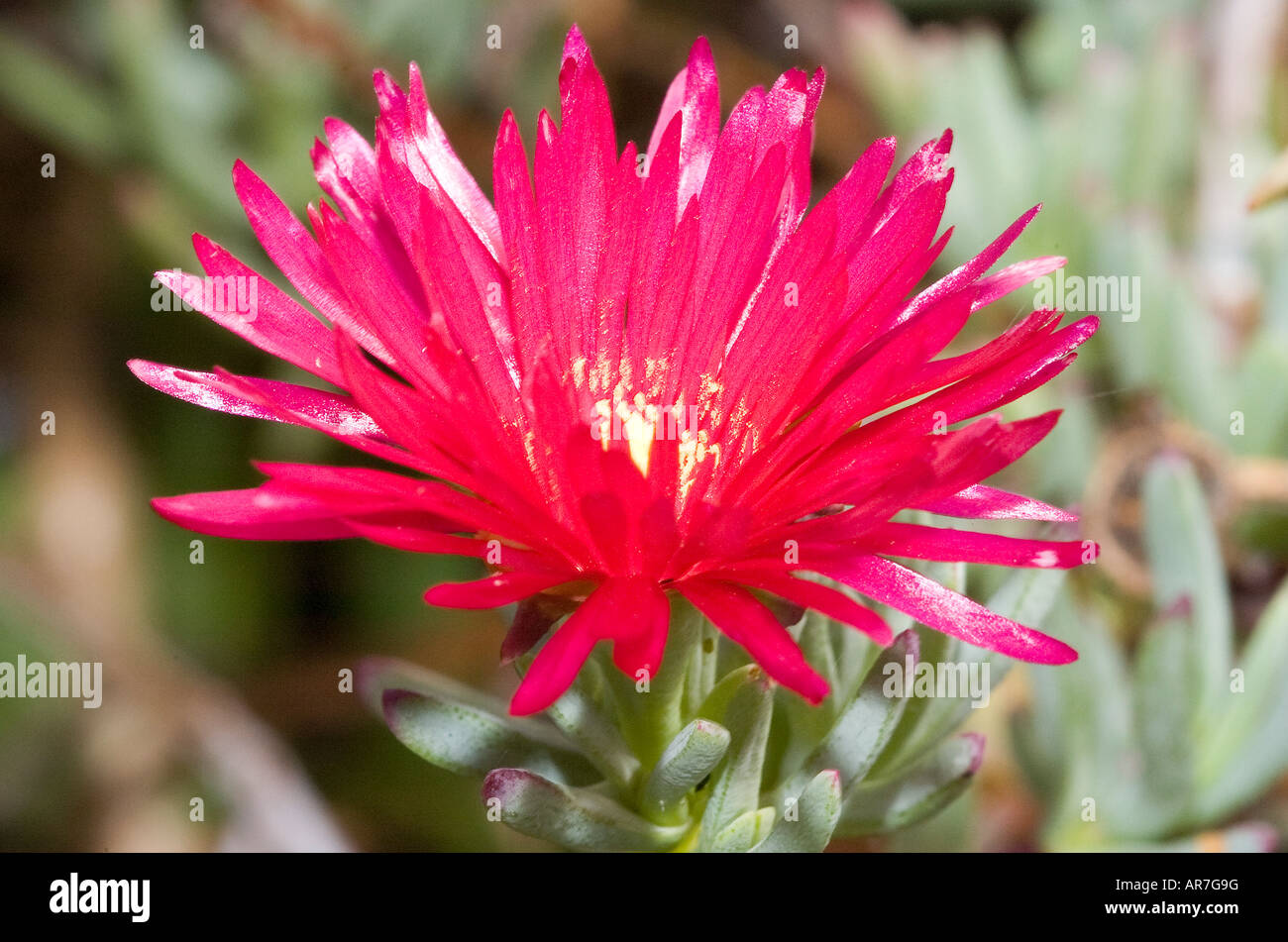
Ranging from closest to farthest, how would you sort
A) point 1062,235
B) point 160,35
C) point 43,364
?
point 1062,235, point 160,35, point 43,364

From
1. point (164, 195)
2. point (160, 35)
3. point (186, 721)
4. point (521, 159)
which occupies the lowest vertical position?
point (186, 721)

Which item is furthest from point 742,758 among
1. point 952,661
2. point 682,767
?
point 952,661

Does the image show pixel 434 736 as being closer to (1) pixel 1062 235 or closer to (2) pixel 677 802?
(2) pixel 677 802

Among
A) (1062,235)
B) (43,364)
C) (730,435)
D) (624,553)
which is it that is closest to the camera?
(624,553)

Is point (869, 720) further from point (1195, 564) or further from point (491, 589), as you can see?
point (1195, 564)
